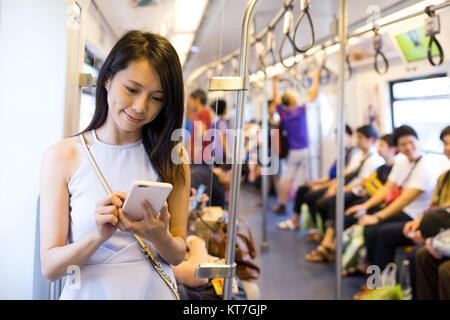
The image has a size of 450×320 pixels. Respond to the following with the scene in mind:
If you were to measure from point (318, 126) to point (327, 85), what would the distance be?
54 cm

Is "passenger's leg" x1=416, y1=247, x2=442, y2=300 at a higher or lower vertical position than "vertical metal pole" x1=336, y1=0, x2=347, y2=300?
lower

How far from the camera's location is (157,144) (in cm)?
84

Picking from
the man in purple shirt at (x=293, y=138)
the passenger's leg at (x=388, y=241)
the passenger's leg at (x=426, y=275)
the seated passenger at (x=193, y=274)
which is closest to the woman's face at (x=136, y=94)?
the seated passenger at (x=193, y=274)

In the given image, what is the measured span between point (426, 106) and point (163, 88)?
4.26ft

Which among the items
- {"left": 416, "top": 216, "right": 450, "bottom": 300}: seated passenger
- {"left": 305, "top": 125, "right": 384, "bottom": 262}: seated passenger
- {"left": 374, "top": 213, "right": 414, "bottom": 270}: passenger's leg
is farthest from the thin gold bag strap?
{"left": 305, "top": 125, "right": 384, "bottom": 262}: seated passenger

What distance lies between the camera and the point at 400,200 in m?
2.33

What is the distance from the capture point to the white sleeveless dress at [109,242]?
80 cm

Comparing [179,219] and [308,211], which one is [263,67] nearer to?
[179,219]

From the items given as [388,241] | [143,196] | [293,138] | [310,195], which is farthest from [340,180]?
[310,195]

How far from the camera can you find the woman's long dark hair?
0.78 m

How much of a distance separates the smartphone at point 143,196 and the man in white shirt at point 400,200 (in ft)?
5.13

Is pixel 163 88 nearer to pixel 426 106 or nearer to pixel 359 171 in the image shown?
pixel 426 106

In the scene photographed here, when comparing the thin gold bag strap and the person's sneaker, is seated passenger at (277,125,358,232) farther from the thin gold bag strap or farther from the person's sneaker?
the thin gold bag strap

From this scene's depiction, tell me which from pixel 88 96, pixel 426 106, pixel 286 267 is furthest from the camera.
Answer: pixel 286 267
